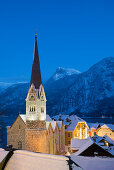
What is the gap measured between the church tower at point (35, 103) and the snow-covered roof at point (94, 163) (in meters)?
29.5

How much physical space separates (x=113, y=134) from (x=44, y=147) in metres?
23.9

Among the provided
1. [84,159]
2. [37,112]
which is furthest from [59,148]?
[84,159]

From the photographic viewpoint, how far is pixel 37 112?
3834 centimetres

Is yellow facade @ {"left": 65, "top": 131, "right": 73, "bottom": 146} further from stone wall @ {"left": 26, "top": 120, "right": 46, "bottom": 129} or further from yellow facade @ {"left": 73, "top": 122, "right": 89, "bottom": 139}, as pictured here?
stone wall @ {"left": 26, "top": 120, "right": 46, "bottom": 129}

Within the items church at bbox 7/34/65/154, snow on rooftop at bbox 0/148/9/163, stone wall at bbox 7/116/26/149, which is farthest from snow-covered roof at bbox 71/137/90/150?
snow on rooftop at bbox 0/148/9/163

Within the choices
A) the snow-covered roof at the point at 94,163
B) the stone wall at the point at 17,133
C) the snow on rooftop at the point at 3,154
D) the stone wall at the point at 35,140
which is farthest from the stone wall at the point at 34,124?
the snow on rooftop at the point at 3,154

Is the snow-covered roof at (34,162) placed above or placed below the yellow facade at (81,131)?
above

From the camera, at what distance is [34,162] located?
8109mm

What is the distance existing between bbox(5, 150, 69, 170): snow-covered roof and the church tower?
97.9ft

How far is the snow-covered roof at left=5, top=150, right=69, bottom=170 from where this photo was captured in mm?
7883

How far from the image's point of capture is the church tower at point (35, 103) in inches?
1499

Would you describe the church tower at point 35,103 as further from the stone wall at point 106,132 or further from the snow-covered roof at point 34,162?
the snow-covered roof at point 34,162

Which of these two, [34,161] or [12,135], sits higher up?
[34,161]

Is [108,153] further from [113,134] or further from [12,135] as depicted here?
[113,134]
